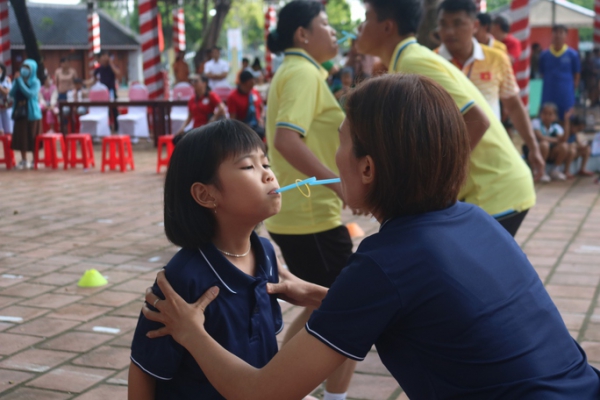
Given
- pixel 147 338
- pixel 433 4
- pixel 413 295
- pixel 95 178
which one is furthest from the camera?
pixel 95 178

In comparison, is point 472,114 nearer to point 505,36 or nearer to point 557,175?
point 557,175

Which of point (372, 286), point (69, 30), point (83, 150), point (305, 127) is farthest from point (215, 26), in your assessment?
point (372, 286)

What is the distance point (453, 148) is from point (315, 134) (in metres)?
1.73

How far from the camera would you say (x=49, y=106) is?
1661 cm

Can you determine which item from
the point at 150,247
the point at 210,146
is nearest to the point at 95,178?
the point at 150,247

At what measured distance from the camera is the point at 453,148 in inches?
62.4

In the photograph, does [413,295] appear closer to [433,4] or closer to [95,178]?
[433,4]

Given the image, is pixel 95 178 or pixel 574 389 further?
pixel 95 178

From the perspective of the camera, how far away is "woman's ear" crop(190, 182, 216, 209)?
6.50 ft

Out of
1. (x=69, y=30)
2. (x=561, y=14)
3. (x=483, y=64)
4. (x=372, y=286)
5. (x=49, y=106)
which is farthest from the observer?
(x=69, y=30)

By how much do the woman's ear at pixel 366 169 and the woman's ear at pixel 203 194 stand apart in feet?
1.62

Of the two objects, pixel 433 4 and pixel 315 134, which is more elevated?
pixel 433 4

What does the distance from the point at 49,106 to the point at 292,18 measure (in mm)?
14263

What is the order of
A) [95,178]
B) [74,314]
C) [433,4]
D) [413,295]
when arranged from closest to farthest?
[413,295], [74,314], [433,4], [95,178]
